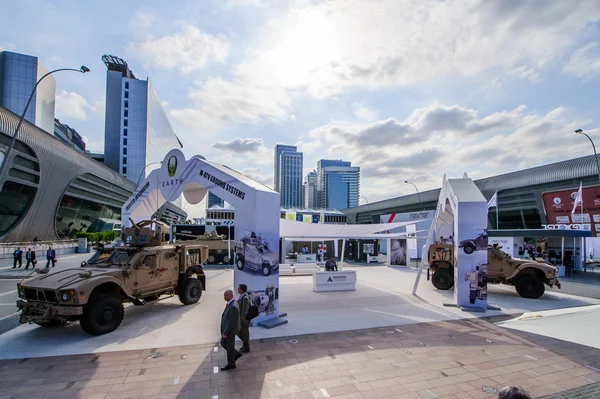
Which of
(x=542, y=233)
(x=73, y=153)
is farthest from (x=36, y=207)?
(x=542, y=233)

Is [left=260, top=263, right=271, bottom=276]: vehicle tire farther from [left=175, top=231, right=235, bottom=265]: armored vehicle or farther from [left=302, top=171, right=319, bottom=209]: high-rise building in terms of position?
[left=302, top=171, right=319, bottom=209]: high-rise building

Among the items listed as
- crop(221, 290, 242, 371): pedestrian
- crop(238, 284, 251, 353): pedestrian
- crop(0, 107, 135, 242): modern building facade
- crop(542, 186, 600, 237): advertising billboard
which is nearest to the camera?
crop(221, 290, 242, 371): pedestrian

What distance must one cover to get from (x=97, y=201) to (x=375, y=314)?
159 feet

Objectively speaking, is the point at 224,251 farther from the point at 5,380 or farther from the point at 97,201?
the point at 97,201

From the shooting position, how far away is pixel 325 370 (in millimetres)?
5699

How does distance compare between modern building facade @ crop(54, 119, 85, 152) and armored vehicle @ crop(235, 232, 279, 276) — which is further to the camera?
modern building facade @ crop(54, 119, 85, 152)

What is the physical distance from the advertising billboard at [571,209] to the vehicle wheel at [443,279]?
1608cm

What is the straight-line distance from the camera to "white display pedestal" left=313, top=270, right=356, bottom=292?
44.9 ft

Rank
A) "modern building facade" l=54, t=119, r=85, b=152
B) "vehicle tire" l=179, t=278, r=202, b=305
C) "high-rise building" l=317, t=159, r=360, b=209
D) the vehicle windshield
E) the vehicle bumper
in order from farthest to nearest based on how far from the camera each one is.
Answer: "high-rise building" l=317, t=159, r=360, b=209, "modern building facade" l=54, t=119, r=85, b=152, "vehicle tire" l=179, t=278, r=202, b=305, the vehicle windshield, the vehicle bumper

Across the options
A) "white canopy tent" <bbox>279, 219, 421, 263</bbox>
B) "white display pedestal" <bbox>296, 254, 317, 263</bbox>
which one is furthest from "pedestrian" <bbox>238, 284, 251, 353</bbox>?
"white display pedestal" <bbox>296, 254, 317, 263</bbox>

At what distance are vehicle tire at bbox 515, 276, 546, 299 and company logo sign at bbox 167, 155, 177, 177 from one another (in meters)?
13.2

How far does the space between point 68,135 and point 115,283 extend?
85.4 metres

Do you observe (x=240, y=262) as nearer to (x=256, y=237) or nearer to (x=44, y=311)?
(x=256, y=237)

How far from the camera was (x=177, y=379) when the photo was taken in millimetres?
5344
